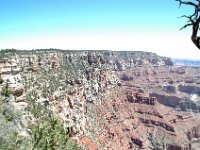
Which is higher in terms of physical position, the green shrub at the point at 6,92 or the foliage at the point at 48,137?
the green shrub at the point at 6,92

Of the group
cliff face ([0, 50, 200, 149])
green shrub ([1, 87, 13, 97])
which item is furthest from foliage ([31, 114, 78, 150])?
cliff face ([0, 50, 200, 149])

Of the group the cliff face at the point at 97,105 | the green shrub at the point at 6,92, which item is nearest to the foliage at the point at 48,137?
the green shrub at the point at 6,92

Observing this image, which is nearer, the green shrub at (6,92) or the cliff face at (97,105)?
the green shrub at (6,92)

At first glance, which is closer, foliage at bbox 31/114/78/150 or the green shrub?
foliage at bbox 31/114/78/150

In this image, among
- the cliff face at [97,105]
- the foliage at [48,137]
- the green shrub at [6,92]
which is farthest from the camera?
the cliff face at [97,105]

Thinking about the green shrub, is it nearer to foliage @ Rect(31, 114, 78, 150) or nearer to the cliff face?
foliage @ Rect(31, 114, 78, 150)

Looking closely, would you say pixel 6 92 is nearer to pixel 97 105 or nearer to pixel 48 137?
pixel 48 137

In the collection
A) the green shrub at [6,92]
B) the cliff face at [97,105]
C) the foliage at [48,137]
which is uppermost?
the green shrub at [6,92]

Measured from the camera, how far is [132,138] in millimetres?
147375

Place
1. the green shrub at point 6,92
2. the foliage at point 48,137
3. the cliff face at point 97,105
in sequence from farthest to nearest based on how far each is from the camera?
the cliff face at point 97,105 → the green shrub at point 6,92 → the foliage at point 48,137

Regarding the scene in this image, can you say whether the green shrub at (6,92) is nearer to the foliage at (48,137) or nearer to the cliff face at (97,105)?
the foliage at (48,137)

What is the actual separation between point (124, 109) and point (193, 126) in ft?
111

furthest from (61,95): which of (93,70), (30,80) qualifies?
(93,70)

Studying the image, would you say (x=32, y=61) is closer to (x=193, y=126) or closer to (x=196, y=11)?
(x=193, y=126)
